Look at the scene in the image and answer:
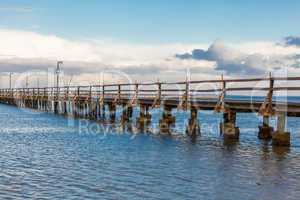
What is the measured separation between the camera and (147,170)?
589 inches

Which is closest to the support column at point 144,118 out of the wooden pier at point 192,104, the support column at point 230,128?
the wooden pier at point 192,104

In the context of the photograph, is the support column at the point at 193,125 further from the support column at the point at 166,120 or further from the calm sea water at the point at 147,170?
the calm sea water at the point at 147,170

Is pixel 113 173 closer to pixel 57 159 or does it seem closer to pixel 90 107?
pixel 57 159

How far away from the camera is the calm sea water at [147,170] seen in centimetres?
1202

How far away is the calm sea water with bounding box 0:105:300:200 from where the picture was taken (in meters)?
12.0

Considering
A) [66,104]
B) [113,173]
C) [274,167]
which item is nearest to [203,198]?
[113,173]

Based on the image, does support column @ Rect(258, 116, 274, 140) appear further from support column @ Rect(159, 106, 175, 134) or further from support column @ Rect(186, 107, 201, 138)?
support column @ Rect(159, 106, 175, 134)

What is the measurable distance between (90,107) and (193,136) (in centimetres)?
2140

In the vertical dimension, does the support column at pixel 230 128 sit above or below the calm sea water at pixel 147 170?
above

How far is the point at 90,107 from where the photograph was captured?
46438 mm

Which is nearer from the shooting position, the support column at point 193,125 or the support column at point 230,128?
the support column at point 230,128

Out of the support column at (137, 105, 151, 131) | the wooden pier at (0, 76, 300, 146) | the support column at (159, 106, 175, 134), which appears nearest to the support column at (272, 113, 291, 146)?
the wooden pier at (0, 76, 300, 146)

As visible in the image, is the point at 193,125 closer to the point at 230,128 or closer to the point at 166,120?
the point at 166,120

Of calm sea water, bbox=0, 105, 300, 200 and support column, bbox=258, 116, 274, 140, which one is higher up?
support column, bbox=258, 116, 274, 140
